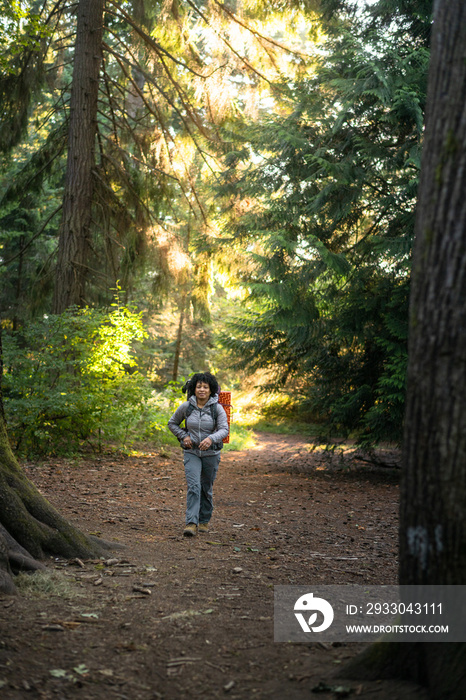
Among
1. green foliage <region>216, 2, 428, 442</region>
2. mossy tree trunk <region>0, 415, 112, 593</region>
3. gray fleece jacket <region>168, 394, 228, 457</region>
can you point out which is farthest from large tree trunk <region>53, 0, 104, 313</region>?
mossy tree trunk <region>0, 415, 112, 593</region>

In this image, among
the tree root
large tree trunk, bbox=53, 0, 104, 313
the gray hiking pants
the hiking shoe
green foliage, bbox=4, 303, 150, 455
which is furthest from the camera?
large tree trunk, bbox=53, 0, 104, 313

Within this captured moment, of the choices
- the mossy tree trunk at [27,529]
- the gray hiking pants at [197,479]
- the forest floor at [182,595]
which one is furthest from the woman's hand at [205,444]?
the mossy tree trunk at [27,529]

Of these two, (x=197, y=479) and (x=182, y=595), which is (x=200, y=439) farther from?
(x=182, y=595)

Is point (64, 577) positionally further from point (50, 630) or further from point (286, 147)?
point (286, 147)

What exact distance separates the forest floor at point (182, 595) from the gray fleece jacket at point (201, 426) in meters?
1.03

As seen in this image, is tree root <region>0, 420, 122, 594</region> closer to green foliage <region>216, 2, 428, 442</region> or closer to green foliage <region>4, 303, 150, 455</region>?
green foliage <region>4, 303, 150, 455</region>

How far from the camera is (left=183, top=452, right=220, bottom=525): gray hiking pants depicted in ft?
20.4

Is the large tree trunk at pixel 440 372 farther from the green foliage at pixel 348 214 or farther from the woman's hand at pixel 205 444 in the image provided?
the green foliage at pixel 348 214

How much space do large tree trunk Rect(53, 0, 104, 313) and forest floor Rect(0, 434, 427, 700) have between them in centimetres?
416

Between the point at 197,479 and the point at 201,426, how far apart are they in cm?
58

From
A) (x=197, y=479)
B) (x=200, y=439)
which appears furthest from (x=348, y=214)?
(x=197, y=479)

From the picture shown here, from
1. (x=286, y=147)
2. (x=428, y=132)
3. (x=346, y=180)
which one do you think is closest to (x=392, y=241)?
(x=346, y=180)

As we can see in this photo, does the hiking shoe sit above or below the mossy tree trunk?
below

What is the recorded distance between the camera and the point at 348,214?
10797 millimetres
